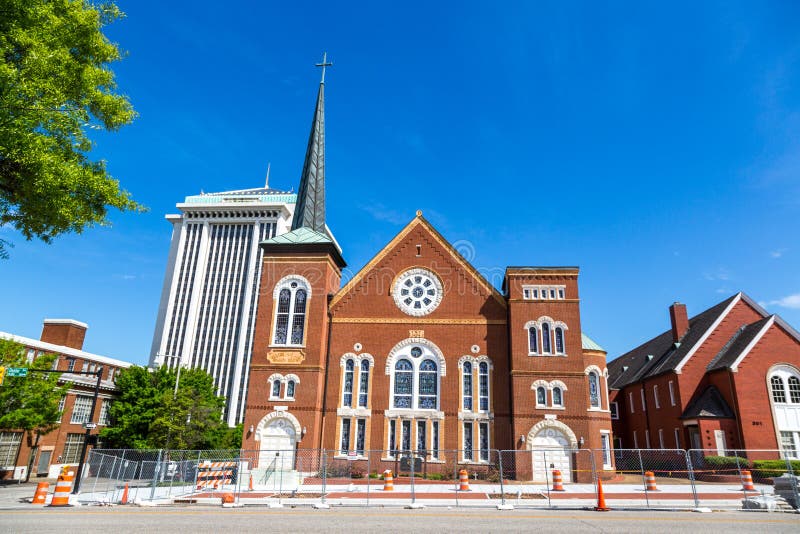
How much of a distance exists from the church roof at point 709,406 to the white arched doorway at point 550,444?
33.8 ft

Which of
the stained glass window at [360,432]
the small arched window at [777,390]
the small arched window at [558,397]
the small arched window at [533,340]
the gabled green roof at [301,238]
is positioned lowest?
the stained glass window at [360,432]

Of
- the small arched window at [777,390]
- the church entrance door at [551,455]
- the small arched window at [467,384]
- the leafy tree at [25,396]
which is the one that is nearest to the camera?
the church entrance door at [551,455]

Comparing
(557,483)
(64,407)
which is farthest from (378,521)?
(64,407)

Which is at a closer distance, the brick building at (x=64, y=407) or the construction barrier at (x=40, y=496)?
the construction barrier at (x=40, y=496)

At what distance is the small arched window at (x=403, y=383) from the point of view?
30.4 metres


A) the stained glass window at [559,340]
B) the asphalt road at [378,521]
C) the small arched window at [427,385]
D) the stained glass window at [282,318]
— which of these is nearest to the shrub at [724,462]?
the stained glass window at [559,340]

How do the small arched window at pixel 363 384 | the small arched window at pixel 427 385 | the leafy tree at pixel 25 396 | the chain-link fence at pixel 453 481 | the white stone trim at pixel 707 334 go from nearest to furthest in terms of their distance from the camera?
the chain-link fence at pixel 453 481 → the small arched window at pixel 427 385 → the small arched window at pixel 363 384 → the leafy tree at pixel 25 396 → the white stone trim at pixel 707 334

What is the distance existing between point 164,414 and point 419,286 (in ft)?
65.8

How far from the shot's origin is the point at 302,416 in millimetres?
29219

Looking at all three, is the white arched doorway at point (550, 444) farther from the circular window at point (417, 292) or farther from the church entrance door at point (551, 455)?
the circular window at point (417, 292)

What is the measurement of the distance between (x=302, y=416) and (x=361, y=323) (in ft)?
22.0

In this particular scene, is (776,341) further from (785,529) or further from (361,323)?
(361,323)

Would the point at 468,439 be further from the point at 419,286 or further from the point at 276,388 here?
the point at 276,388

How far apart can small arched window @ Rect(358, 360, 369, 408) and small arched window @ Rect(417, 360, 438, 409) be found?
10.9 feet
